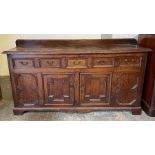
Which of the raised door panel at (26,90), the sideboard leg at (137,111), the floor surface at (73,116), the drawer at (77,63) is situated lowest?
the floor surface at (73,116)

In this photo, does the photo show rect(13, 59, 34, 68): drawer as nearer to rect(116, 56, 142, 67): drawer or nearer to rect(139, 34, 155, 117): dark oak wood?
rect(116, 56, 142, 67): drawer

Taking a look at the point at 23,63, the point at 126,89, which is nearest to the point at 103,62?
the point at 126,89

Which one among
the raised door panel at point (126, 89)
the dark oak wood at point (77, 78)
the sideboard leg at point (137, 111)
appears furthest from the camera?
the sideboard leg at point (137, 111)

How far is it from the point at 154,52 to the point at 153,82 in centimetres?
33

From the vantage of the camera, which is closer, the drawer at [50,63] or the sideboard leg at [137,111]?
the drawer at [50,63]

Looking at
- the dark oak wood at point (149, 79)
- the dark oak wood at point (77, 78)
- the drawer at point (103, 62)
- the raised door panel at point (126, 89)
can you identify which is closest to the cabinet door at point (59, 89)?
the dark oak wood at point (77, 78)

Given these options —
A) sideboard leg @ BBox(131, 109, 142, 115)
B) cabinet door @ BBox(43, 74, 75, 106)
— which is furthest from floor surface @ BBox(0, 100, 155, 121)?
cabinet door @ BBox(43, 74, 75, 106)

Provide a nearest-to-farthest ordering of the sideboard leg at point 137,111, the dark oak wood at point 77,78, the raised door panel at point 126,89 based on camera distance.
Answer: the dark oak wood at point 77,78 < the raised door panel at point 126,89 < the sideboard leg at point 137,111

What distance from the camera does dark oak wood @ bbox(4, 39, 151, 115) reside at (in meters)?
1.72

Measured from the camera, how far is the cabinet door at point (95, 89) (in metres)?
1.82

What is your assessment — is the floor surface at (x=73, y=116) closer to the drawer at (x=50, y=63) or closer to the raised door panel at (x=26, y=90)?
the raised door panel at (x=26, y=90)

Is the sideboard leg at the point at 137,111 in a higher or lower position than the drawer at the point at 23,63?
lower
